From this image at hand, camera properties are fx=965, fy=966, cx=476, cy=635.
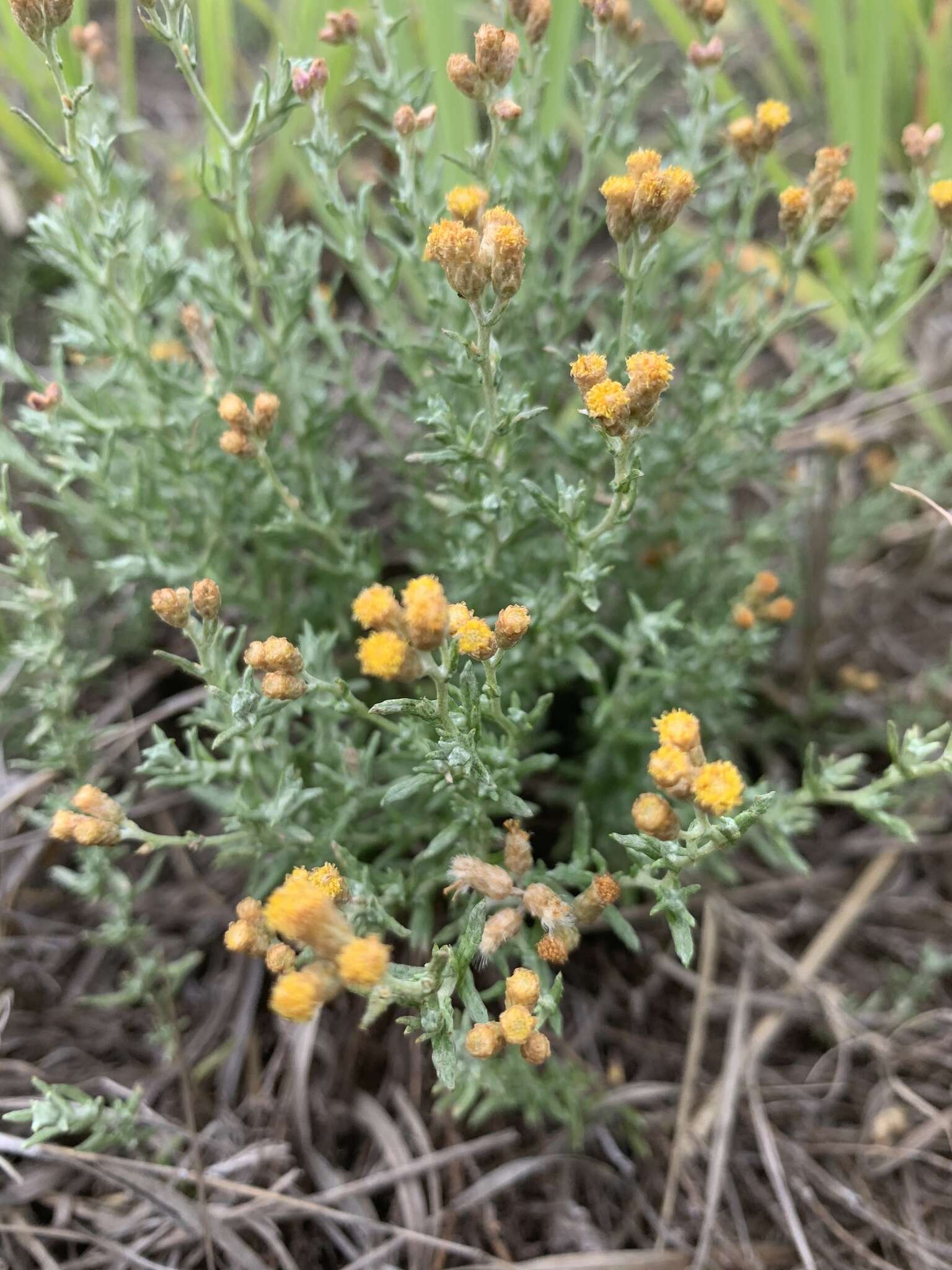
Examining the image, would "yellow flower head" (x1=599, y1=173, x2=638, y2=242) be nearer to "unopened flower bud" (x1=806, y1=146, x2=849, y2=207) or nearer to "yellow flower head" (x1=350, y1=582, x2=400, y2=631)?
"unopened flower bud" (x1=806, y1=146, x2=849, y2=207)

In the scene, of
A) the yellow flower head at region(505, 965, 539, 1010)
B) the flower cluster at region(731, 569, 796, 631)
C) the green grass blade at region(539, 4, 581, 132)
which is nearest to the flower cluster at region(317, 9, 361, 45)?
the green grass blade at region(539, 4, 581, 132)

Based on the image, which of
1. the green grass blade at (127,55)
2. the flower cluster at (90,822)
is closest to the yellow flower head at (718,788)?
the flower cluster at (90,822)

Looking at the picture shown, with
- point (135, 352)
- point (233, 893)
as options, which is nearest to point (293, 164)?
point (135, 352)

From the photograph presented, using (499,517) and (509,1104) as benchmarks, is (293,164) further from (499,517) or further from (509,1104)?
(509,1104)

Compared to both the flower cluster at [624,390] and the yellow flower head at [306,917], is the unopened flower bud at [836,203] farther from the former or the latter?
the yellow flower head at [306,917]

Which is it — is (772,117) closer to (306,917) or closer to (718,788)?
(718,788)

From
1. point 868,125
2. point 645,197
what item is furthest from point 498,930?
point 868,125
